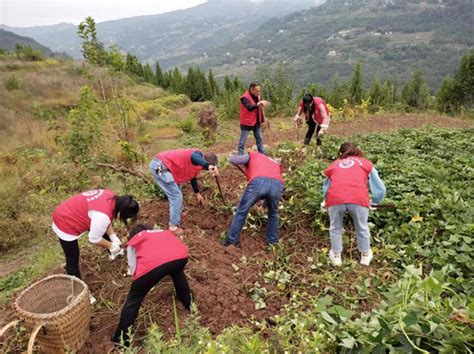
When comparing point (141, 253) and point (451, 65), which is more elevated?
point (141, 253)

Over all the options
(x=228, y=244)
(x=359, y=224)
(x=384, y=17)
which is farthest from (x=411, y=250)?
(x=384, y=17)

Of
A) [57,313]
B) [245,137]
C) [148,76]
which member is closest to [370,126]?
[245,137]

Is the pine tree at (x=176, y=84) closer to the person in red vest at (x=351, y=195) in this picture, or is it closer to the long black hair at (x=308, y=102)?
the long black hair at (x=308, y=102)

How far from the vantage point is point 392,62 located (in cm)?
10800

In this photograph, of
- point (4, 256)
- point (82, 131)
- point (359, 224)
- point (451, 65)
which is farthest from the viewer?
point (451, 65)

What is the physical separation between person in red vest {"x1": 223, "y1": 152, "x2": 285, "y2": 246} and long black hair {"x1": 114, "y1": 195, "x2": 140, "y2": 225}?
1267 millimetres

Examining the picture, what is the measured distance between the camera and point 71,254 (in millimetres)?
3748

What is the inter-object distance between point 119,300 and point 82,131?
179 inches

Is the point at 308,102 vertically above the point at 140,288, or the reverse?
the point at 308,102

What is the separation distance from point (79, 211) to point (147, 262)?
1013mm

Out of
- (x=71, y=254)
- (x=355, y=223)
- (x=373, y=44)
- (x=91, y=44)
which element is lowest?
(x=373, y=44)

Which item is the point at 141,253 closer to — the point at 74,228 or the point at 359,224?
the point at 74,228

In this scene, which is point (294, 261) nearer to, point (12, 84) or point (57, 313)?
point (57, 313)

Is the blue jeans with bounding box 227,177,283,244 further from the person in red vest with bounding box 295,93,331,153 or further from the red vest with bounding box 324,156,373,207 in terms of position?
the person in red vest with bounding box 295,93,331,153
